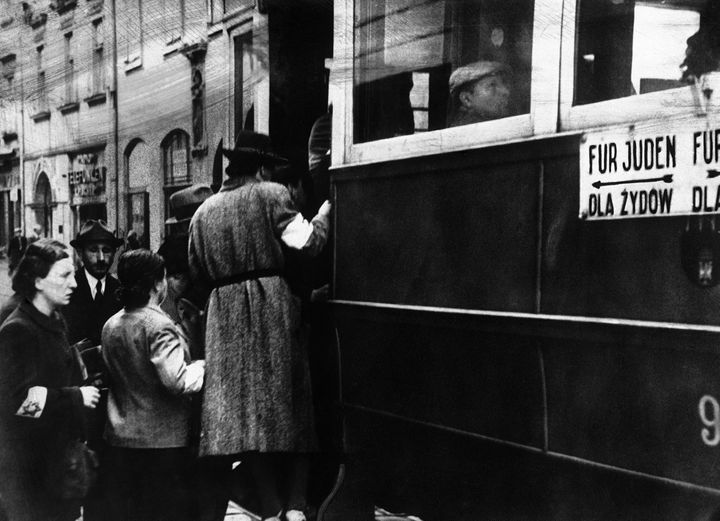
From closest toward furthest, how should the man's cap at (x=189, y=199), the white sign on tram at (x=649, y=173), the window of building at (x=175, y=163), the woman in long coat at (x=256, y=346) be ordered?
the white sign on tram at (x=649, y=173), the woman in long coat at (x=256, y=346), the man's cap at (x=189, y=199), the window of building at (x=175, y=163)

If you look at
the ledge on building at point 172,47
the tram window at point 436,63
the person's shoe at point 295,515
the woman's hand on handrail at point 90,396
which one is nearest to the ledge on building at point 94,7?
the ledge on building at point 172,47

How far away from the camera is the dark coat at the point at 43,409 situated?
139 inches

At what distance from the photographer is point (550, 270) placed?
2.77 m

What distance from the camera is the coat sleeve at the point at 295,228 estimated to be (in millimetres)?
3803

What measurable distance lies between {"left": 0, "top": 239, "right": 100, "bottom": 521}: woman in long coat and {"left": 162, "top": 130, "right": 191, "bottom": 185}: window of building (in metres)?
0.84

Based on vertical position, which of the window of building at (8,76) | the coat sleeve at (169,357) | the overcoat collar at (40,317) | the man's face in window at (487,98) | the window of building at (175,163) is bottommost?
the coat sleeve at (169,357)

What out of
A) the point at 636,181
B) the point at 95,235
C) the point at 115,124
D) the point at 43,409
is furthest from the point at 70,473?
the point at 636,181

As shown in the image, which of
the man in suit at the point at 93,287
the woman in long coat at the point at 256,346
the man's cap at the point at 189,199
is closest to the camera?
the woman in long coat at the point at 256,346

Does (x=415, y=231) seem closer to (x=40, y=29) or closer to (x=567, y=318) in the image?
(x=567, y=318)

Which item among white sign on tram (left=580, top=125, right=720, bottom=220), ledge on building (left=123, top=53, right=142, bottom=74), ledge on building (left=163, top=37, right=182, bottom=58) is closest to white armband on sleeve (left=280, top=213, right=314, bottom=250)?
ledge on building (left=163, top=37, right=182, bottom=58)

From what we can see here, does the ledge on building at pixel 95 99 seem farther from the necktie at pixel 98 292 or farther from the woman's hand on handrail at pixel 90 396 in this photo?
the woman's hand on handrail at pixel 90 396

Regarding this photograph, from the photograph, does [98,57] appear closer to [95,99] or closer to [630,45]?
[95,99]

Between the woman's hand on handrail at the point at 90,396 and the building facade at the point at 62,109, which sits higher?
the building facade at the point at 62,109

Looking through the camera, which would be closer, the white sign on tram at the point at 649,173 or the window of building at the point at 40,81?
the white sign on tram at the point at 649,173
